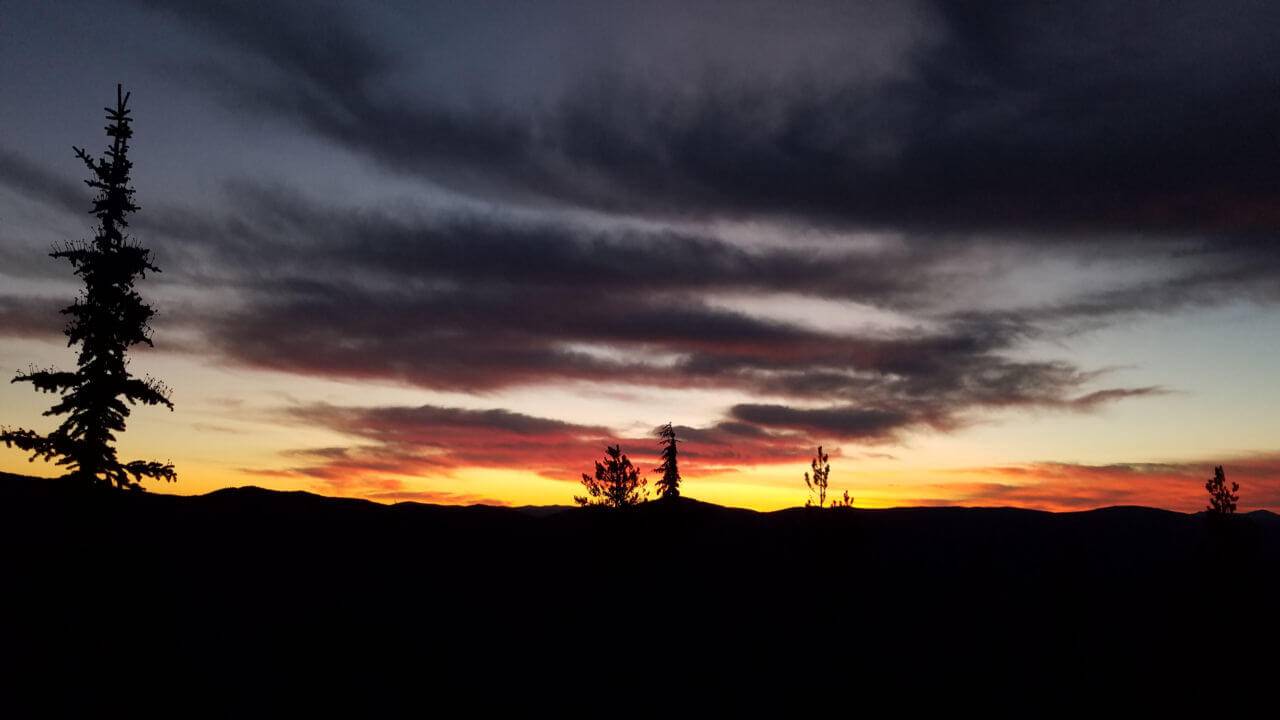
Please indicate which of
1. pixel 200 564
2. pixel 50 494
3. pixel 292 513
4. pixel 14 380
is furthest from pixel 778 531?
pixel 14 380

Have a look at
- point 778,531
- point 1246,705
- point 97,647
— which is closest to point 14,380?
point 97,647

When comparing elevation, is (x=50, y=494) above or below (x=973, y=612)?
above

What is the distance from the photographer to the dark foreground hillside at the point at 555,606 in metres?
40.7

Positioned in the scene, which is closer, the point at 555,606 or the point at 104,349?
the point at 104,349

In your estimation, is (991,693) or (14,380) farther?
(991,693)

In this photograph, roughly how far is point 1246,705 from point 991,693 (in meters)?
13.2

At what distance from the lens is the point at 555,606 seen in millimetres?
59406

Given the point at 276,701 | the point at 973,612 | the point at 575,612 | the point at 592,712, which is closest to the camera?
the point at 276,701

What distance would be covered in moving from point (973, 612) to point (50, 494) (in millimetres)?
77462

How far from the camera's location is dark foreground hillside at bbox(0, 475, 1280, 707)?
4072 centimetres

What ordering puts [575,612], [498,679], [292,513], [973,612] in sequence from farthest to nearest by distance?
[292,513], [973,612], [575,612], [498,679]

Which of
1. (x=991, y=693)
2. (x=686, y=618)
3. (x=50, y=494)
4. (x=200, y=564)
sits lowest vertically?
(x=991, y=693)

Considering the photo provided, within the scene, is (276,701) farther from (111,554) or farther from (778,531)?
(778,531)

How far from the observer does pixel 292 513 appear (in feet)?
256
